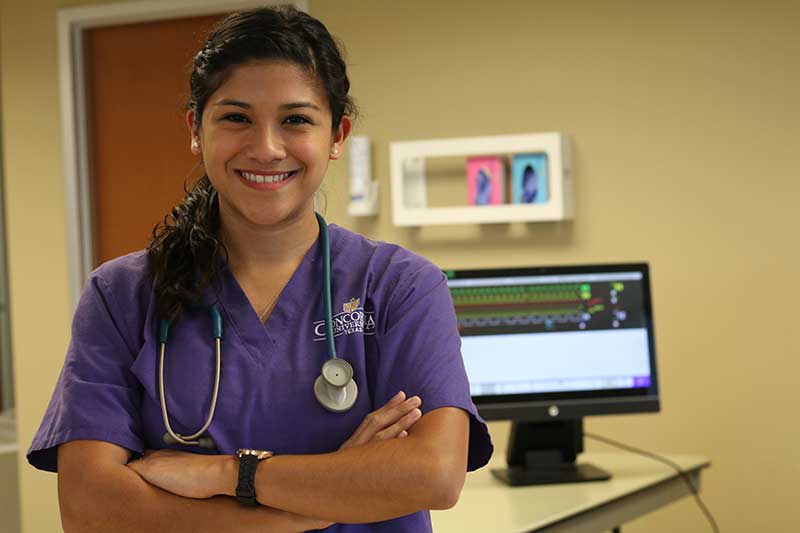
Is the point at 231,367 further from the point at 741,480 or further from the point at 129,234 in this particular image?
the point at 129,234

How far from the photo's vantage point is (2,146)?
3.88 m

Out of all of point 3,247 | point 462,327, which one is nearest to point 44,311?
point 3,247

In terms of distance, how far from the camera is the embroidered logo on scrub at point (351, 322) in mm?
1440

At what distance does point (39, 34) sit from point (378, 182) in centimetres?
→ 139

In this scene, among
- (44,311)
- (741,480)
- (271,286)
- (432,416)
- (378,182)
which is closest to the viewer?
(432,416)

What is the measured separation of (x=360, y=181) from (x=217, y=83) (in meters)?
1.92

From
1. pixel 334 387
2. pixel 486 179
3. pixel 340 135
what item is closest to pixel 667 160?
pixel 486 179

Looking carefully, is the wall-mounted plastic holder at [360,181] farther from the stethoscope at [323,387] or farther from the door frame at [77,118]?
the stethoscope at [323,387]

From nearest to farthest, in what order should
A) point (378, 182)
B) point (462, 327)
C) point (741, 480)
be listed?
point (462, 327) → point (741, 480) → point (378, 182)

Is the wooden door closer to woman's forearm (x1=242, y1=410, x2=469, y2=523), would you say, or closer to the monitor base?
the monitor base

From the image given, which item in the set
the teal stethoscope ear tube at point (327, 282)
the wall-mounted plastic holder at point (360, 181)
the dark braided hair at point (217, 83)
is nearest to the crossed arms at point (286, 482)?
the teal stethoscope ear tube at point (327, 282)

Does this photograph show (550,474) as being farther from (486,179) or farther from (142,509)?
(142,509)

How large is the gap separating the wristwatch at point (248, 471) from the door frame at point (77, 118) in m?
2.53

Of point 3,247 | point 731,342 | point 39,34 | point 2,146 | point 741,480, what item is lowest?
point 741,480
